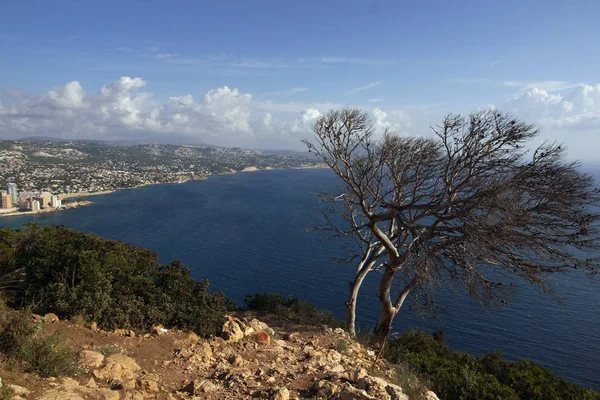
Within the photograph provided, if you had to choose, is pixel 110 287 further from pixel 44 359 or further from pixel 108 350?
pixel 44 359

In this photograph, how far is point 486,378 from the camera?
267 inches

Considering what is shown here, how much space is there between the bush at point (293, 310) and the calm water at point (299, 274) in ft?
9.35

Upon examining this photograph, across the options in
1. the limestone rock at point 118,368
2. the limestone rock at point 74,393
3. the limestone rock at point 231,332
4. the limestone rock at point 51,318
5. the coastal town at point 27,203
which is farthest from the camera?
the coastal town at point 27,203

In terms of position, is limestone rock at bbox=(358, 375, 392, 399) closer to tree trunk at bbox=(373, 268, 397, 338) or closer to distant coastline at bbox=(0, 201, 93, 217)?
tree trunk at bbox=(373, 268, 397, 338)

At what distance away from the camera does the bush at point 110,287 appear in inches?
241

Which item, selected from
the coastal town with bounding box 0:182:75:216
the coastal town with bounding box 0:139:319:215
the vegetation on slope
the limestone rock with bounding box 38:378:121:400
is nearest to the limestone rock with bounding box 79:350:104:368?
the limestone rock with bounding box 38:378:121:400

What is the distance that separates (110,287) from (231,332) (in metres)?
2.17

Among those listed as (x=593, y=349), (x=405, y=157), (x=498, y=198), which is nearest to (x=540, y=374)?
(x=498, y=198)

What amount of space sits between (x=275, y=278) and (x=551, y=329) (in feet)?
60.0

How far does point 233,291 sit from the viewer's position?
27375 millimetres

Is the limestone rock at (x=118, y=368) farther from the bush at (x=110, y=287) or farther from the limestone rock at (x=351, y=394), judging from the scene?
the limestone rock at (x=351, y=394)

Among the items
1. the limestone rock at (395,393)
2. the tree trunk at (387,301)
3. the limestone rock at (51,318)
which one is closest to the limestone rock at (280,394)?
the limestone rock at (395,393)

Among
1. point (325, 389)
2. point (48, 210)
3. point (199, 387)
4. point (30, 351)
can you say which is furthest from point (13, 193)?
point (325, 389)

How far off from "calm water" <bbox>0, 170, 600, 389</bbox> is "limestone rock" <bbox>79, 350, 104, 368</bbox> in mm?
7584
